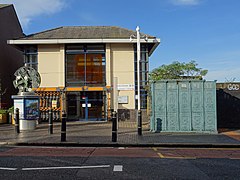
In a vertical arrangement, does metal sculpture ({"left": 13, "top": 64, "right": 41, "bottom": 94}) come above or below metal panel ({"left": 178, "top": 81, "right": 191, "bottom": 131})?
above

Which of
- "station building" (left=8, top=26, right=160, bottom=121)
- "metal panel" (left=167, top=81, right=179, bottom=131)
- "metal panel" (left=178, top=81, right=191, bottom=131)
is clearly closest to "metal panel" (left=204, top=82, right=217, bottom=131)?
"metal panel" (left=178, top=81, right=191, bottom=131)

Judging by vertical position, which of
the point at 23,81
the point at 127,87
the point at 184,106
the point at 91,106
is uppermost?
the point at 23,81

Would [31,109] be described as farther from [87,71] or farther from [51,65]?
[87,71]

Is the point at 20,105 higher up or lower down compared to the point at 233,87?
lower down

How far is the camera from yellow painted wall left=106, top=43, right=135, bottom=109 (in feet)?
78.0

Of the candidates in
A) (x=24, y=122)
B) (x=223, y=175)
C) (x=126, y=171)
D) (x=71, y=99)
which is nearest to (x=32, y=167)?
(x=126, y=171)

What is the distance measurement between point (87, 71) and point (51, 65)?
10.3ft

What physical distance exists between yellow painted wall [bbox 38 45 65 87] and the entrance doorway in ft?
5.56

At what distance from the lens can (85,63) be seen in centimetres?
2412

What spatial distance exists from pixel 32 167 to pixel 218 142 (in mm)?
8008

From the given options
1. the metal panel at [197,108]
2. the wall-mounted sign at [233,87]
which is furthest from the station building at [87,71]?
the metal panel at [197,108]

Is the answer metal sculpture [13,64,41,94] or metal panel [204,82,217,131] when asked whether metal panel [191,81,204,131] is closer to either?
metal panel [204,82,217,131]

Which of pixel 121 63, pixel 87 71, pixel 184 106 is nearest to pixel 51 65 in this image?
A: pixel 87 71

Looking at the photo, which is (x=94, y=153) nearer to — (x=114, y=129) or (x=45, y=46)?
(x=114, y=129)
